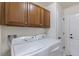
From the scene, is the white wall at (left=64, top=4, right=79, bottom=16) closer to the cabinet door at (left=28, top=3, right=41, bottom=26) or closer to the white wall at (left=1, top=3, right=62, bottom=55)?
the white wall at (left=1, top=3, right=62, bottom=55)

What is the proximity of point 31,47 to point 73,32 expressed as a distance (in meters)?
0.66

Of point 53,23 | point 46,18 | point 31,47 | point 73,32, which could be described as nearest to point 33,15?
point 46,18

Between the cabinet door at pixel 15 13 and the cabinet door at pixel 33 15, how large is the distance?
0.11m

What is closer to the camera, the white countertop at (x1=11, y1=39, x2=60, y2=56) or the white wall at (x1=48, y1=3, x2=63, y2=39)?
the white countertop at (x1=11, y1=39, x2=60, y2=56)

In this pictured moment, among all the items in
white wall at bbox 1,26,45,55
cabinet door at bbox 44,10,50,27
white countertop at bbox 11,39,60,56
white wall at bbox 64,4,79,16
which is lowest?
white countertop at bbox 11,39,60,56

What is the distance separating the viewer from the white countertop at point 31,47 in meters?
1.35

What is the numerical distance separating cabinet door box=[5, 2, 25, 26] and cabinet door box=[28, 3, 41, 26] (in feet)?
0.37

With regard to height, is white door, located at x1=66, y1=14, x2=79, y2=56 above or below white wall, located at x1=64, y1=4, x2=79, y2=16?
below

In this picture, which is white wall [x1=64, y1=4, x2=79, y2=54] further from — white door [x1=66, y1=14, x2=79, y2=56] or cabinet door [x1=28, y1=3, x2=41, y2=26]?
cabinet door [x1=28, y1=3, x2=41, y2=26]

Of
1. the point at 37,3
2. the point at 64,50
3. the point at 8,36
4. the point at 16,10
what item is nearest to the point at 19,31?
the point at 8,36

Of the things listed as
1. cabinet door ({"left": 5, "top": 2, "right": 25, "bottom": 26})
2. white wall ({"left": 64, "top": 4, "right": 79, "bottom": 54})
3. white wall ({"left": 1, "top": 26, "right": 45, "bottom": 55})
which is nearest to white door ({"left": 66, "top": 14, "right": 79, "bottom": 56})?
white wall ({"left": 64, "top": 4, "right": 79, "bottom": 54})

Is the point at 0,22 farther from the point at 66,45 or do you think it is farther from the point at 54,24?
the point at 66,45

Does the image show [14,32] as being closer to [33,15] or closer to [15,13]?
[15,13]

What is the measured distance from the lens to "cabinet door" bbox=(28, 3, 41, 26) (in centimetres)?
154
